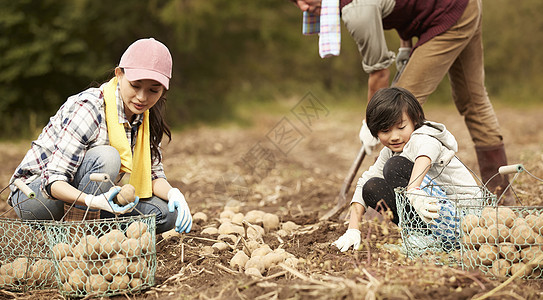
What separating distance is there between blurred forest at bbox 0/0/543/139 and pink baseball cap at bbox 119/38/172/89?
2.42 meters

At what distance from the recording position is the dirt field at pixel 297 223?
179 cm

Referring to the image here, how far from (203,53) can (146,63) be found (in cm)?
801

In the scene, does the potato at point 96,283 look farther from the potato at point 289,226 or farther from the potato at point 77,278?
the potato at point 289,226

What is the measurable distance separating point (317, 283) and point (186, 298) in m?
0.47

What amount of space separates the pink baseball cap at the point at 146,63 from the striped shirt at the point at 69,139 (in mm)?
178

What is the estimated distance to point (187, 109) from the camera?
31.8 feet

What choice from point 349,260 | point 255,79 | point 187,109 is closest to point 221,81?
point 187,109

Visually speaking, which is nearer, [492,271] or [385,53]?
[492,271]

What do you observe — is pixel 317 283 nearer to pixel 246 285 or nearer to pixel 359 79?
pixel 246 285

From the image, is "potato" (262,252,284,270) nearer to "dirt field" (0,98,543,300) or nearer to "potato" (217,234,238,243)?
"dirt field" (0,98,543,300)

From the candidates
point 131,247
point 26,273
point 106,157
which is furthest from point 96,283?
point 106,157

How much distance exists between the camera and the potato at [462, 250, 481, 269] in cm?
199

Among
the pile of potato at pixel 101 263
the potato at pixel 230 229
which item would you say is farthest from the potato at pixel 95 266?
the potato at pixel 230 229

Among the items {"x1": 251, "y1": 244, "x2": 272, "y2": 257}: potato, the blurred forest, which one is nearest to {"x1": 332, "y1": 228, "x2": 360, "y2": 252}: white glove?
{"x1": 251, "y1": 244, "x2": 272, "y2": 257}: potato
